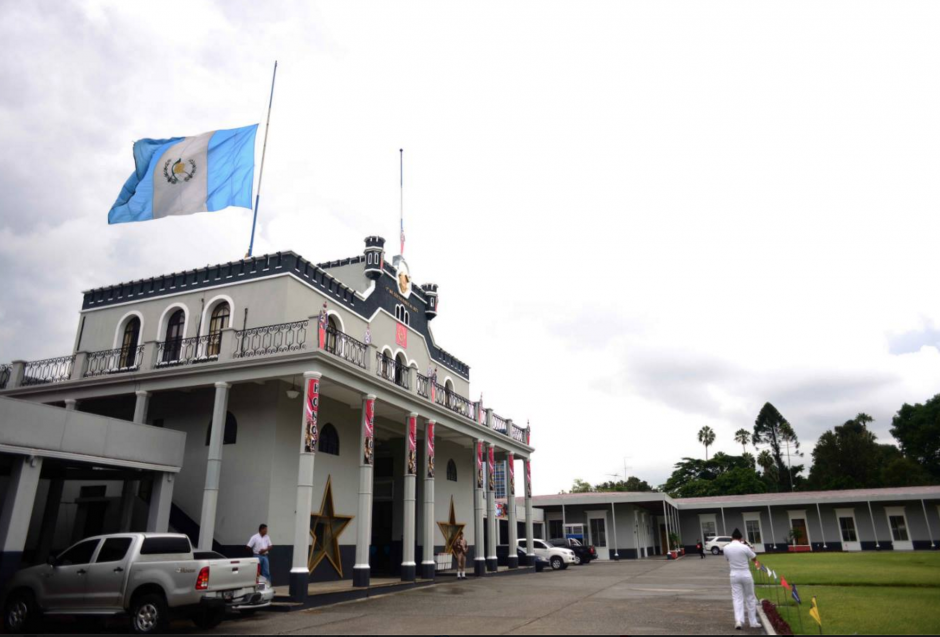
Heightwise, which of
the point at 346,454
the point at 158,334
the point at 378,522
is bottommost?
the point at 378,522

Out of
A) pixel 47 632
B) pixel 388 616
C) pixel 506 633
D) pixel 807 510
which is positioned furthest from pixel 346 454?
pixel 807 510

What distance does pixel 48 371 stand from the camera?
1981 centimetres

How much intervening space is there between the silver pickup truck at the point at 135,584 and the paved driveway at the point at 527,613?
2.70 ft

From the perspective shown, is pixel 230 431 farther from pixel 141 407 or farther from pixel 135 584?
pixel 135 584

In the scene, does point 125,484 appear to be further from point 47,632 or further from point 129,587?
point 129,587

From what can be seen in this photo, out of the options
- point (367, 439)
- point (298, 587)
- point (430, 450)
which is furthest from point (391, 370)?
point (298, 587)

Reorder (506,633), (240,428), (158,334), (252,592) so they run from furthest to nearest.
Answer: (158,334)
(240,428)
(252,592)
(506,633)

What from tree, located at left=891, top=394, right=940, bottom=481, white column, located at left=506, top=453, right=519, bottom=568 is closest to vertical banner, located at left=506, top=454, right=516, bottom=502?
white column, located at left=506, top=453, right=519, bottom=568

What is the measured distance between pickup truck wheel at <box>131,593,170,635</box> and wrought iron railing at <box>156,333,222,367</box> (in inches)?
371

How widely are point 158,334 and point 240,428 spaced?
Answer: 192 inches

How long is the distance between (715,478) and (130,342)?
2494 inches

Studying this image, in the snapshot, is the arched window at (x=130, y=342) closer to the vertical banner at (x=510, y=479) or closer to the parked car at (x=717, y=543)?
the vertical banner at (x=510, y=479)

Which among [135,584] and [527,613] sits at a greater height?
[135,584]

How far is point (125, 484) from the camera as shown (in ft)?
57.3
